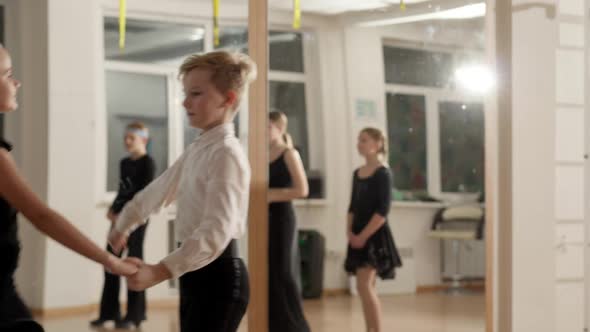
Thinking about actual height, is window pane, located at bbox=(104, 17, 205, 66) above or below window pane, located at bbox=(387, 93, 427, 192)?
above

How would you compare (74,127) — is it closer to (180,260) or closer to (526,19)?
(180,260)

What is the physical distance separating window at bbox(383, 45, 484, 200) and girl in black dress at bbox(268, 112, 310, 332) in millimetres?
439

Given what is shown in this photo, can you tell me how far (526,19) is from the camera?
12.1 feet

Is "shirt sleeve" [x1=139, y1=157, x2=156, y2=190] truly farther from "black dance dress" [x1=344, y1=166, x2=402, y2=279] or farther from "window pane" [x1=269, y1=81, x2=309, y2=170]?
"black dance dress" [x1=344, y1=166, x2=402, y2=279]

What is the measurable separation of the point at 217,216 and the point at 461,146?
1744 millimetres

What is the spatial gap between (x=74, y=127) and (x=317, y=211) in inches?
43.2

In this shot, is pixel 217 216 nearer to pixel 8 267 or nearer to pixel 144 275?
pixel 144 275

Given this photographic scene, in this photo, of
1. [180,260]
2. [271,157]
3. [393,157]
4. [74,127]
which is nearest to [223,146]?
[180,260]

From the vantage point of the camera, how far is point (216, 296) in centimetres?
215

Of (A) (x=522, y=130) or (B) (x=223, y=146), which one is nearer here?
(B) (x=223, y=146)

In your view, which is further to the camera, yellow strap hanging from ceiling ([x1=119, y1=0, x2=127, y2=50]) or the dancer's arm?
yellow strap hanging from ceiling ([x1=119, y1=0, x2=127, y2=50])

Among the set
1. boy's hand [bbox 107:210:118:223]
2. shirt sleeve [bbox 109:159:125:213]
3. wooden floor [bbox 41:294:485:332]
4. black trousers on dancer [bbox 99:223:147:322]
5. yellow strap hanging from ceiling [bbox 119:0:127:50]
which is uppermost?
yellow strap hanging from ceiling [bbox 119:0:127:50]

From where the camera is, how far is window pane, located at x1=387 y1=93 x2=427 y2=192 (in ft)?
11.3

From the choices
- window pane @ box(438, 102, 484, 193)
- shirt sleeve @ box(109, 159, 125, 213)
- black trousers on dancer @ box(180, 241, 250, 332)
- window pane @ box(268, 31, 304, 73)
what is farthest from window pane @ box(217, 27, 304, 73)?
black trousers on dancer @ box(180, 241, 250, 332)
